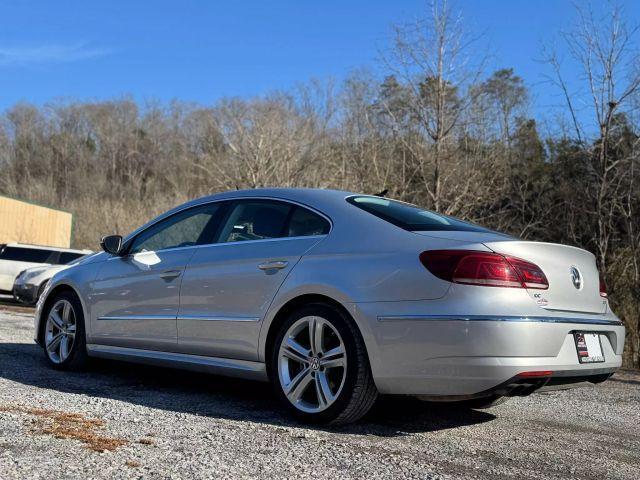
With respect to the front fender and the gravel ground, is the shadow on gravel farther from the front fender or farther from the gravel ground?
the front fender

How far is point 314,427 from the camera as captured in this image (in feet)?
13.2

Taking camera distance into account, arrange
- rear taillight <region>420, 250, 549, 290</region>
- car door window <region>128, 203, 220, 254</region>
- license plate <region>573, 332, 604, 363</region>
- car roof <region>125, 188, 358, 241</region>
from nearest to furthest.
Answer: rear taillight <region>420, 250, 549, 290</region>, license plate <region>573, 332, 604, 363</region>, car roof <region>125, 188, 358, 241</region>, car door window <region>128, 203, 220, 254</region>

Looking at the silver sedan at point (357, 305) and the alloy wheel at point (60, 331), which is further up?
the silver sedan at point (357, 305)

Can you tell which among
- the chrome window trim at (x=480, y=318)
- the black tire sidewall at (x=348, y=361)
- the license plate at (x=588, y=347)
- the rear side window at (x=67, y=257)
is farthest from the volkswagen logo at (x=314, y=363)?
the rear side window at (x=67, y=257)

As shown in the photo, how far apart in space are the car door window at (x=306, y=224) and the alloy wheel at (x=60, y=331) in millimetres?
2453

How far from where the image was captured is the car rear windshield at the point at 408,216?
13.9ft

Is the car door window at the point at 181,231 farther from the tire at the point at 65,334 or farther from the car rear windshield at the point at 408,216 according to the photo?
the car rear windshield at the point at 408,216

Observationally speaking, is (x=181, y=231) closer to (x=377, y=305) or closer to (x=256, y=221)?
(x=256, y=221)

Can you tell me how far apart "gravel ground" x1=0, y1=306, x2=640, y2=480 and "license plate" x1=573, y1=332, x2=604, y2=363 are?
0.51 m

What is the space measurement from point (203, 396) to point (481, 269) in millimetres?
2292

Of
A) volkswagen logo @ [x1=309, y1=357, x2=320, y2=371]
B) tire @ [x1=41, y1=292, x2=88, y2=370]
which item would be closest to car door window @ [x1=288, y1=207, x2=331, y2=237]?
volkswagen logo @ [x1=309, y1=357, x2=320, y2=371]

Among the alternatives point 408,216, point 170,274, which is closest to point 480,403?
point 408,216

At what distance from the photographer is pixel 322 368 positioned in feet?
13.5

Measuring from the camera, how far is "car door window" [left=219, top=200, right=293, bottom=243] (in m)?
4.69
